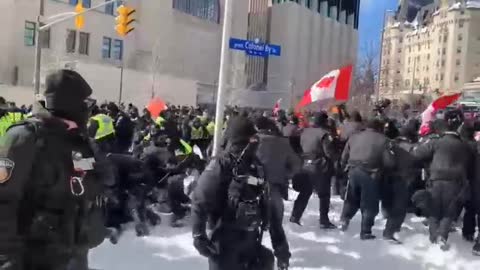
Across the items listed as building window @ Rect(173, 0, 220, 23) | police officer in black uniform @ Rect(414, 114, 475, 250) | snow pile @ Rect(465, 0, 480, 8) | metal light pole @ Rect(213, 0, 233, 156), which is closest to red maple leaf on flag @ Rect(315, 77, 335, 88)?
metal light pole @ Rect(213, 0, 233, 156)

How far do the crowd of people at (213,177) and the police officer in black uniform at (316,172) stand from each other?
2 cm

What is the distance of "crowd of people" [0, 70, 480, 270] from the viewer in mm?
3174

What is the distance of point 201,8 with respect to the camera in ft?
210

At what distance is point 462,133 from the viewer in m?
9.45

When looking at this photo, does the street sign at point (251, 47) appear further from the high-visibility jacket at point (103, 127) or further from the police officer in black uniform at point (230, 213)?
the police officer in black uniform at point (230, 213)

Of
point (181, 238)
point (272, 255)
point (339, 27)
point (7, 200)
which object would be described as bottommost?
point (181, 238)

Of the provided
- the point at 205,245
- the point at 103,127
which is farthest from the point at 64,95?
the point at 103,127

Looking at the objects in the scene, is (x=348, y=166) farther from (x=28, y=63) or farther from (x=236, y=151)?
(x=28, y=63)

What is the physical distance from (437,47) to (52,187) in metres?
130

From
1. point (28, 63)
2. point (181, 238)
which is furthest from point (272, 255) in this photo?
point (28, 63)

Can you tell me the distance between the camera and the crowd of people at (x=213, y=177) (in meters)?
3.17

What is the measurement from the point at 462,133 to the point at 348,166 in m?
1.63

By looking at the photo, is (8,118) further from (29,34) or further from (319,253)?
(29,34)

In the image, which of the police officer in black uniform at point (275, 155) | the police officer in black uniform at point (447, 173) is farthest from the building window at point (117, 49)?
the police officer in black uniform at point (447, 173)
